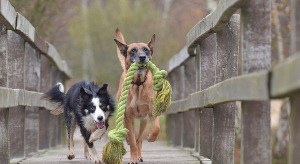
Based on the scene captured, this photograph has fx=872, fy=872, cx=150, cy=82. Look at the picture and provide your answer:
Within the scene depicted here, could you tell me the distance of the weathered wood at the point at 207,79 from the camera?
8742 mm

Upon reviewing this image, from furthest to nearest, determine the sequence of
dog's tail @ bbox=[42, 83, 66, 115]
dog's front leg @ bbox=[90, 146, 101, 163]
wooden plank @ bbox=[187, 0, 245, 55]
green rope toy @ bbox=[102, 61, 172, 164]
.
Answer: dog's tail @ bbox=[42, 83, 66, 115] → dog's front leg @ bbox=[90, 146, 101, 163] → green rope toy @ bbox=[102, 61, 172, 164] → wooden plank @ bbox=[187, 0, 245, 55]

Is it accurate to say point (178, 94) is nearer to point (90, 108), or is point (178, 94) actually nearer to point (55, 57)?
point (55, 57)

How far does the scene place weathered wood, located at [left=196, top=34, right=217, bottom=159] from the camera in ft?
28.7

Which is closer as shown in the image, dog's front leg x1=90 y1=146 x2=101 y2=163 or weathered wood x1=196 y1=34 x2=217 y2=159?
dog's front leg x1=90 y1=146 x2=101 y2=163

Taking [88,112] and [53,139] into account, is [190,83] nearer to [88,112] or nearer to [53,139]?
→ [53,139]

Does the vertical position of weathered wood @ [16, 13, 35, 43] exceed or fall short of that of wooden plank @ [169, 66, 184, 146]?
it exceeds it

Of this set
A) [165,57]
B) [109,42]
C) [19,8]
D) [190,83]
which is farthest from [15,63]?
[109,42]

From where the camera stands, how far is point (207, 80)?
349 inches

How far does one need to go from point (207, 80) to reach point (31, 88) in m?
2.44

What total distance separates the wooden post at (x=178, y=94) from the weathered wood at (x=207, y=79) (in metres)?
3.57

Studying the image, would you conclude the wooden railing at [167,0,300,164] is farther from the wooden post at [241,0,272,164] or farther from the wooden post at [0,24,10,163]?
the wooden post at [0,24,10,163]

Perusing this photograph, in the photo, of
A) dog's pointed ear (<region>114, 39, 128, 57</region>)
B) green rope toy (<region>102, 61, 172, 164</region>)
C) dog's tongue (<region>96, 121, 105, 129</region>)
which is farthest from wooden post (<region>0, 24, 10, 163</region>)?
dog's pointed ear (<region>114, 39, 128, 57</region>)

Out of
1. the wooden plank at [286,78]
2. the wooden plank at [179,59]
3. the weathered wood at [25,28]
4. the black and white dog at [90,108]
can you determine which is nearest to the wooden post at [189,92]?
the wooden plank at [179,59]

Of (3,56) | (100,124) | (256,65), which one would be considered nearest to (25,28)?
(3,56)
